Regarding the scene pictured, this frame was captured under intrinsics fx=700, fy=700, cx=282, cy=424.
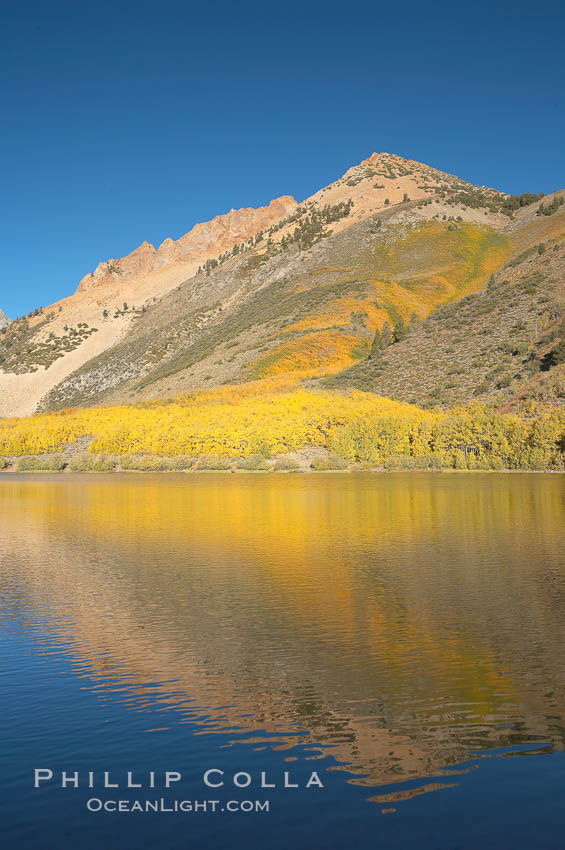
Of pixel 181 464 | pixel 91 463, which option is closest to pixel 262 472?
pixel 181 464

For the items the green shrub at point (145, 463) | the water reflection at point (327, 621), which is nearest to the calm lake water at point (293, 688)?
the water reflection at point (327, 621)

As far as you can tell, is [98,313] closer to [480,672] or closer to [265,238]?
[265,238]

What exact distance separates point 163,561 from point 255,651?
633cm

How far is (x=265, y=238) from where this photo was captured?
417 ft

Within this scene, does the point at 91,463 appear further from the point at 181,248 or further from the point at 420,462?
the point at 181,248

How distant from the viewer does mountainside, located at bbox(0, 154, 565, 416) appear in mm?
60156

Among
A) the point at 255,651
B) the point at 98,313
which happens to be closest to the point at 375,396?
the point at 255,651

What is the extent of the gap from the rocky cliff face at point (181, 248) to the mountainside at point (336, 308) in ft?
133

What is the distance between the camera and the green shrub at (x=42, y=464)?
2035 inches

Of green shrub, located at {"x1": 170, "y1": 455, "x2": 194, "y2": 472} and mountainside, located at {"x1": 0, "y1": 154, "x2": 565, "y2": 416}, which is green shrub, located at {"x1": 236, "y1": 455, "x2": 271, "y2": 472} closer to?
green shrub, located at {"x1": 170, "y1": 455, "x2": 194, "y2": 472}

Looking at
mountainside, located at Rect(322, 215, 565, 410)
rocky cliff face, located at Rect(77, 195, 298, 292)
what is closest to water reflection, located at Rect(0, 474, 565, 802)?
mountainside, located at Rect(322, 215, 565, 410)

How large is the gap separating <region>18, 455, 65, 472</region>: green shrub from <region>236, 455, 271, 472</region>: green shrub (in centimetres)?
1482

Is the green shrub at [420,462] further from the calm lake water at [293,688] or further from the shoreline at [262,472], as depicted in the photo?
the calm lake water at [293,688]

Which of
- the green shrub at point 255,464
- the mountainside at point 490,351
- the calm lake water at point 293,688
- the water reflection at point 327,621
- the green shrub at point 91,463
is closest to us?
the calm lake water at point 293,688
